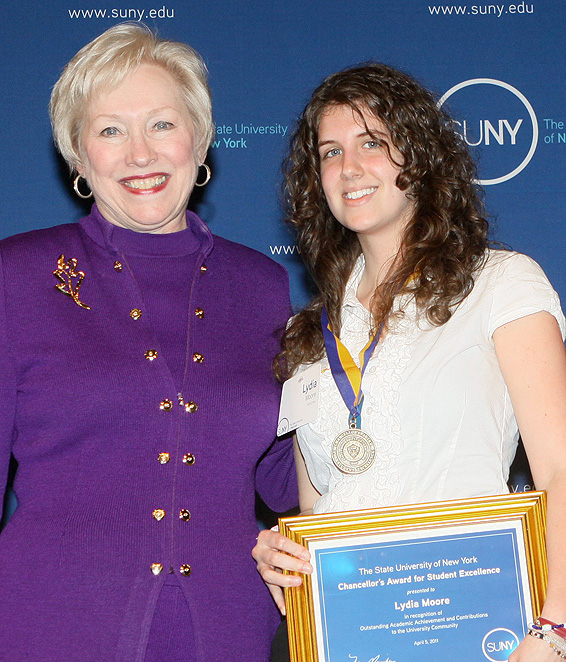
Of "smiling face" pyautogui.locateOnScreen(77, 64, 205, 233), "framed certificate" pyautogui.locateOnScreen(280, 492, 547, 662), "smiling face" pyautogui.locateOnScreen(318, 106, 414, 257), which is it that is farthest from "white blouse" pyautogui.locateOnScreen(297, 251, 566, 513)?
"smiling face" pyautogui.locateOnScreen(77, 64, 205, 233)

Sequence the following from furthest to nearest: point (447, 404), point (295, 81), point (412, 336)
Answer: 1. point (295, 81)
2. point (412, 336)
3. point (447, 404)

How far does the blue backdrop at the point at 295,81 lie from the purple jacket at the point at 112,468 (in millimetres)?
1318

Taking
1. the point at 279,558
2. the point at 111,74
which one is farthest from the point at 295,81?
the point at 279,558

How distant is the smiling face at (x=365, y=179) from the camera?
2.18m

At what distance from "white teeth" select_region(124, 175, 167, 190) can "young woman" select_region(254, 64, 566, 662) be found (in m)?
0.43

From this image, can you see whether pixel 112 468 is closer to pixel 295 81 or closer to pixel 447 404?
pixel 447 404

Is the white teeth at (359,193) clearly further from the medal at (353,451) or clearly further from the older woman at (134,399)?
the medal at (353,451)

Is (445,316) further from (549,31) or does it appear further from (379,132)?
(549,31)

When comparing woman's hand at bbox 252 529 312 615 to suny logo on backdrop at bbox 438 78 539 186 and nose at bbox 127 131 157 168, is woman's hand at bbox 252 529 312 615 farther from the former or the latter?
suny logo on backdrop at bbox 438 78 539 186

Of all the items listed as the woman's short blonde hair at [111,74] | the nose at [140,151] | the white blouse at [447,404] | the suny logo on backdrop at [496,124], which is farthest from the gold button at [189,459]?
the suny logo on backdrop at [496,124]

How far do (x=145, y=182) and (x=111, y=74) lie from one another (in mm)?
287

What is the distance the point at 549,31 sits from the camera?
3.56 m

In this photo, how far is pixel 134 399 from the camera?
203cm

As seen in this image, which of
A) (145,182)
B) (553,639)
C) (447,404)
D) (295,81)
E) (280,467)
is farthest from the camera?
(295,81)
